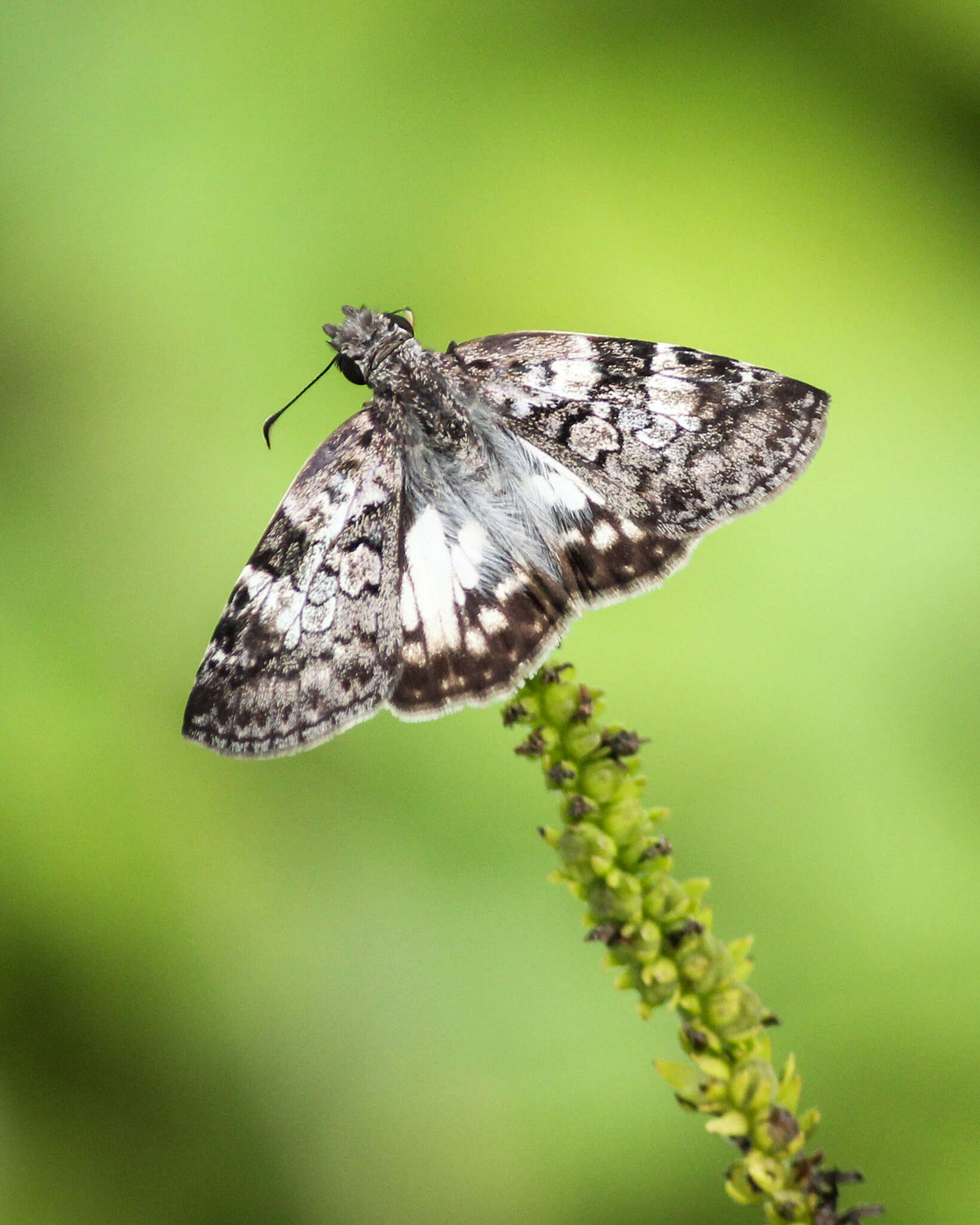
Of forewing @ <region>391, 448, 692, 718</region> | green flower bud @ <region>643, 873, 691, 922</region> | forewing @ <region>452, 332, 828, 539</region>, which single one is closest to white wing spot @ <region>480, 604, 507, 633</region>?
forewing @ <region>391, 448, 692, 718</region>

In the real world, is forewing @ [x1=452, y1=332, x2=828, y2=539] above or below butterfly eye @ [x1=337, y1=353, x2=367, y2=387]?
below

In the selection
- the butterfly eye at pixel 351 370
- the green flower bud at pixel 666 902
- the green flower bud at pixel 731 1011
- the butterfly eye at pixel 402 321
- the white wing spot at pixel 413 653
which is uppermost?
the butterfly eye at pixel 402 321

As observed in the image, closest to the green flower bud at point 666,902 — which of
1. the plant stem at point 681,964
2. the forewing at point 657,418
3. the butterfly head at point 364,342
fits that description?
the plant stem at point 681,964

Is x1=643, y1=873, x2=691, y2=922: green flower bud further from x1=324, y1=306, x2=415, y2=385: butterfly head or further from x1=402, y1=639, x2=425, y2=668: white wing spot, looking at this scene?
x1=324, y1=306, x2=415, y2=385: butterfly head

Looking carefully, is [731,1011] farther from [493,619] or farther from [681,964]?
[493,619]

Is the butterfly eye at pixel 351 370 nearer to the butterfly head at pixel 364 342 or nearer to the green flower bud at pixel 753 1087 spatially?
the butterfly head at pixel 364 342

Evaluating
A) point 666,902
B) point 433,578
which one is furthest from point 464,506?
point 666,902

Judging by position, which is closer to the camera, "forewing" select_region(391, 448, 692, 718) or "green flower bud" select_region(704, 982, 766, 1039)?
"green flower bud" select_region(704, 982, 766, 1039)
